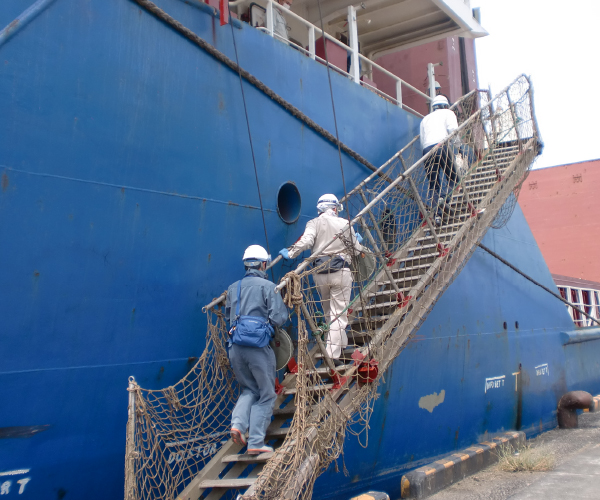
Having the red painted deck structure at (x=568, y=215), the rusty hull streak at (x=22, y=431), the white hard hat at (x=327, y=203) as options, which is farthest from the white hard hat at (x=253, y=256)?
the red painted deck structure at (x=568, y=215)

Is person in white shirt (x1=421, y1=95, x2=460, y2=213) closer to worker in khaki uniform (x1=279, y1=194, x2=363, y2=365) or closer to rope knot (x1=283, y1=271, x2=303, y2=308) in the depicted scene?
worker in khaki uniform (x1=279, y1=194, x2=363, y2=365)

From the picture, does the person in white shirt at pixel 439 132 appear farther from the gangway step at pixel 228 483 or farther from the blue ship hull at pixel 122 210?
the gangway step at pixel 228 483

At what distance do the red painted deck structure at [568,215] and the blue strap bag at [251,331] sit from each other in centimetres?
1429

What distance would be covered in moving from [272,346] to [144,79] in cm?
224

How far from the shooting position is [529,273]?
9.34 m

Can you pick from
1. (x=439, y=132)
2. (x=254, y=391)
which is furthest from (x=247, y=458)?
(x=439, y=132)

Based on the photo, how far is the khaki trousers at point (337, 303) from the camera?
4.45 metres

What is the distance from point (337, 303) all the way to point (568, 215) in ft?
45.4

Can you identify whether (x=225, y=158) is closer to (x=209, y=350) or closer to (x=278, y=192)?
(x=278, y=192)

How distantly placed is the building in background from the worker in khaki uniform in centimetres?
1282

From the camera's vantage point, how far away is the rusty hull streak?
3.36 m

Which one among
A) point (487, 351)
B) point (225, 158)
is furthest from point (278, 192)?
point (487, 351)

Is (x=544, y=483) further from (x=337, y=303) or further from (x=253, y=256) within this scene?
(x=253, y=256)

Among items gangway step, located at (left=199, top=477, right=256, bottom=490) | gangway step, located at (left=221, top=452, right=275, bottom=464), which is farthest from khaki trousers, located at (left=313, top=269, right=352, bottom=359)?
gangway step, located at (left=199, top=477, right=256, bottom=490)
